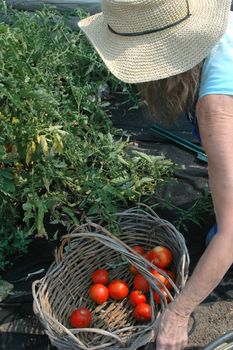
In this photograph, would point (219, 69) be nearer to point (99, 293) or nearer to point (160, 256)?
point (160, 256)

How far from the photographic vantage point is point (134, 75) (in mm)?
1676

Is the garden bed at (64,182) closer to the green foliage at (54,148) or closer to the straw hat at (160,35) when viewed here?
the green foliage at (54,148)

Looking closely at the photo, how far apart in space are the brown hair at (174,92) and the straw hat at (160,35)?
0.23 feet

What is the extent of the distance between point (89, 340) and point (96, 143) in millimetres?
911

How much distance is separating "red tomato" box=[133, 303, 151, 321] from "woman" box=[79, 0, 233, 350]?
1.53 feet

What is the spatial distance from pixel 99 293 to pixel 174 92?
3.06ft

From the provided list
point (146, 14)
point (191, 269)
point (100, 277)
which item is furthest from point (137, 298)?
point (146, 14)

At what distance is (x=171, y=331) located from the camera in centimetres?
180

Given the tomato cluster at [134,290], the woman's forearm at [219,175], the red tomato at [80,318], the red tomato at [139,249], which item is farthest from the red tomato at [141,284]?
the woman's forearm at [219,175]

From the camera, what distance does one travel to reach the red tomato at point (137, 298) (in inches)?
90.2

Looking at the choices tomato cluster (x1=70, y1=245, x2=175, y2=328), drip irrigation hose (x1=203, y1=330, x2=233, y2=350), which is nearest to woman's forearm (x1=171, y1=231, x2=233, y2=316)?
drip irrigation hose (x1=203, y1=330, x2=233, y2=350)

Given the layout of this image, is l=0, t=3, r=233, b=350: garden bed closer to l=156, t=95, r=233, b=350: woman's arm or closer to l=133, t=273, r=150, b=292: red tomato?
l=133, t=273, r=150, b=292: red tomato

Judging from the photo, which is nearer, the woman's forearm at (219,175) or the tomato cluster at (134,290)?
the woman's forearm at (219,175)

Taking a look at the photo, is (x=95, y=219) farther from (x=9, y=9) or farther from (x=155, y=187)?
(x=9, y=9)
